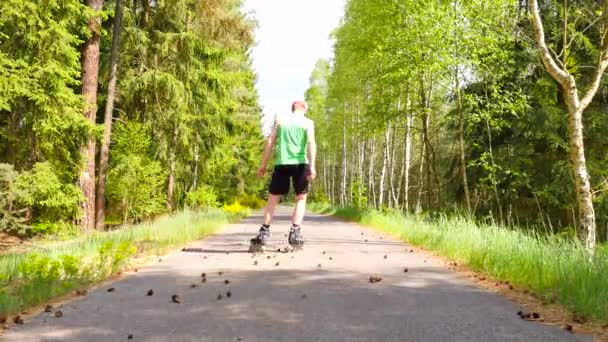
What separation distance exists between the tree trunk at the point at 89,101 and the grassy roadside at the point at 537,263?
1015 centimetres

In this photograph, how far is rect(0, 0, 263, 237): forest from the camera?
13.0 m

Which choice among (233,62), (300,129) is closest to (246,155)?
(233,62)

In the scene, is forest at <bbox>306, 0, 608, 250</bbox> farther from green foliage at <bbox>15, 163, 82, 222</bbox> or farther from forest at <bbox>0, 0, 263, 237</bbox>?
green foliage at <bbox>15, 163, 82, 222</bbox>

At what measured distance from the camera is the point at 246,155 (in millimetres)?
45688

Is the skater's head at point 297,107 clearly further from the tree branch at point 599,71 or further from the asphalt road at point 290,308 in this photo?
the tree branch at point 599,71

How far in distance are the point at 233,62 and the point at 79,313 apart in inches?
866

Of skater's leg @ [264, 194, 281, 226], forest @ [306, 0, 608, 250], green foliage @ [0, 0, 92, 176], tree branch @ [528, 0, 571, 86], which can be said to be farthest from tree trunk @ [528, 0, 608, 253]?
green foliage @ [0, 0, 92, 176]

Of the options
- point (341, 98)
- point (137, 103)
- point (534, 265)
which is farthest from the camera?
point (341, 98)

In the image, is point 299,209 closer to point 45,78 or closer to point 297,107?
point 297,107

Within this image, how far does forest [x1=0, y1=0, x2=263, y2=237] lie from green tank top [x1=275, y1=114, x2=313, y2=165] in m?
6.66

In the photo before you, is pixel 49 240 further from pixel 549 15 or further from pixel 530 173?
pixel 549 15

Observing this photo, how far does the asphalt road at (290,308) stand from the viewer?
3311mm

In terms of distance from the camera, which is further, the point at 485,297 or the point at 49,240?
the point at 49,240

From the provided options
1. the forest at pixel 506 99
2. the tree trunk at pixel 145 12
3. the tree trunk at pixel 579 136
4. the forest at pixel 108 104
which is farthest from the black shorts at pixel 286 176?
the tree trunk at pixel 145 12
